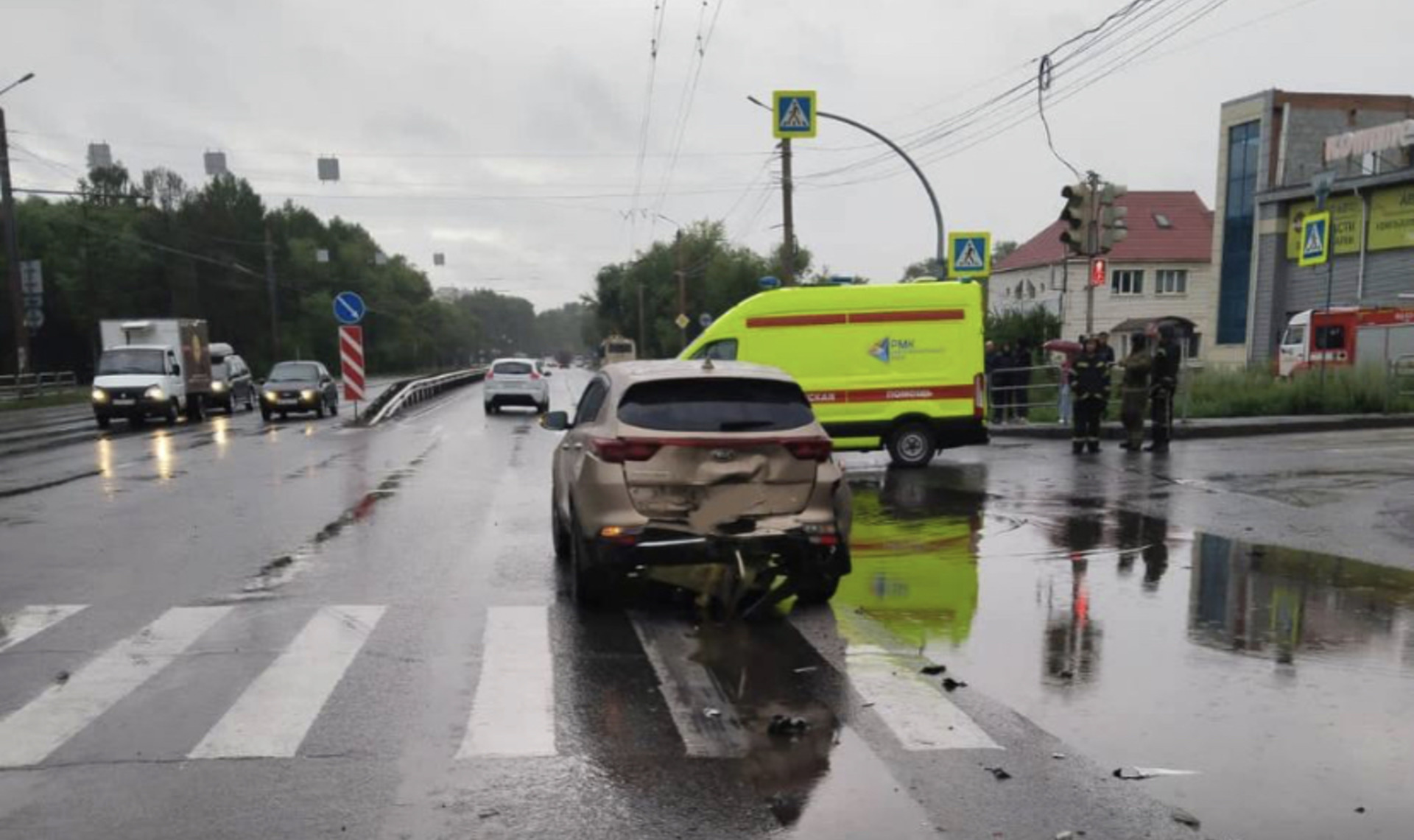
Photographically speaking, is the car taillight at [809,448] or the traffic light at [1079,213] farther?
the traffic light at [1079,213]

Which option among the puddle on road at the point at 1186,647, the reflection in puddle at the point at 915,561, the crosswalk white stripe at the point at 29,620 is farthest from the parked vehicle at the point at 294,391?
the crosswalk white stripe at the point at 29,620

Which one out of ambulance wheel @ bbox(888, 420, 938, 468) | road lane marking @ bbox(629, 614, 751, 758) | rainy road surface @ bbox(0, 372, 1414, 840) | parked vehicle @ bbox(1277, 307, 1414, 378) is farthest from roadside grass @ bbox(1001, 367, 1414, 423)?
road lane marking @ bbox(629, 614, 751, 758)

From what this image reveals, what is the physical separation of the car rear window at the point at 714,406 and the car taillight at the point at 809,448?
0.14 m

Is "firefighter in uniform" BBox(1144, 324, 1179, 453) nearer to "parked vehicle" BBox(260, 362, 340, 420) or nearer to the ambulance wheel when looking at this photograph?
the ambulance wheel

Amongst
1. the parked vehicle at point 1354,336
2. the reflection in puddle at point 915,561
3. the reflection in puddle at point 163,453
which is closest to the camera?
the reflection in puddle at point 915,561

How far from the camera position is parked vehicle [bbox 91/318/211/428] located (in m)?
25.7

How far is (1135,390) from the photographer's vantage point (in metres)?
16.6

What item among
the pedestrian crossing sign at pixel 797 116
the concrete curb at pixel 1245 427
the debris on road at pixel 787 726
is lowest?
the debris on road at pixel 787 726

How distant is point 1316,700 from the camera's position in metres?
5.37

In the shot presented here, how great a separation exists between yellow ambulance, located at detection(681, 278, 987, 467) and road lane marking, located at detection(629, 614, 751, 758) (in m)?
8.82

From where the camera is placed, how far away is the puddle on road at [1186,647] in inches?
173

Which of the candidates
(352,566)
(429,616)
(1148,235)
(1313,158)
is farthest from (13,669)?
(1148,235)

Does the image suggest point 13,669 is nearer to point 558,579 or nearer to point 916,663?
point 558,579

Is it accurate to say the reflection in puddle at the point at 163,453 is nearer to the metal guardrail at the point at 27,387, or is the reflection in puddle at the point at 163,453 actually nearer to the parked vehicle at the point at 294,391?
the parked vehicle at the point at 294,391
